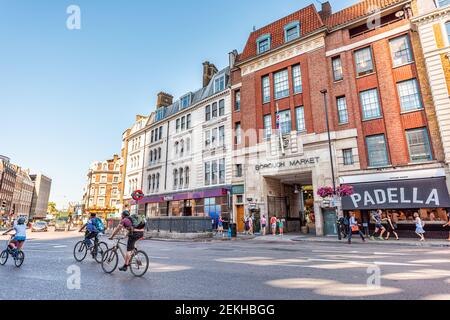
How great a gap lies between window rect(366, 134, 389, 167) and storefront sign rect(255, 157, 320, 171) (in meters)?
3.98

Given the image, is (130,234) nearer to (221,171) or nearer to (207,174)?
(221,171)

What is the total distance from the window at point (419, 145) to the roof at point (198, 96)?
18696 mm

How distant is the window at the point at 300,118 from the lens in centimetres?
2424

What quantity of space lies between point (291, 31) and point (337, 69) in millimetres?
6646

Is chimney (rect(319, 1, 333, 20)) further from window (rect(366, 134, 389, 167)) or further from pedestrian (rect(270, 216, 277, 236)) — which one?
pedestrian (rect(270, 216, 277, 236))

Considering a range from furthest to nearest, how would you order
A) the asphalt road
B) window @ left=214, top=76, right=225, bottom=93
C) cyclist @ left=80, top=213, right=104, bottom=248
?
window @ left=214, top=76, right=225, bottom=93, cyclist @ left=80, top=213, right=104, bottom=248, the asphalt road

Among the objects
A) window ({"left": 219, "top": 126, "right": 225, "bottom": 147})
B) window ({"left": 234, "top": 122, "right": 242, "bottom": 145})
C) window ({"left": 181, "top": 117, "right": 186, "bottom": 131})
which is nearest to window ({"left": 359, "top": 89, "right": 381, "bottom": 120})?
window ({"left": 234, "top": 122, "right": 242, "bottom": 145})

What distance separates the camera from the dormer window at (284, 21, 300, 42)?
25.8 m

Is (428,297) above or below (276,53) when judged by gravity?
below

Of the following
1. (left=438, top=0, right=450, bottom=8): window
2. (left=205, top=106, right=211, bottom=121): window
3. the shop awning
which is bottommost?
the shop awning
